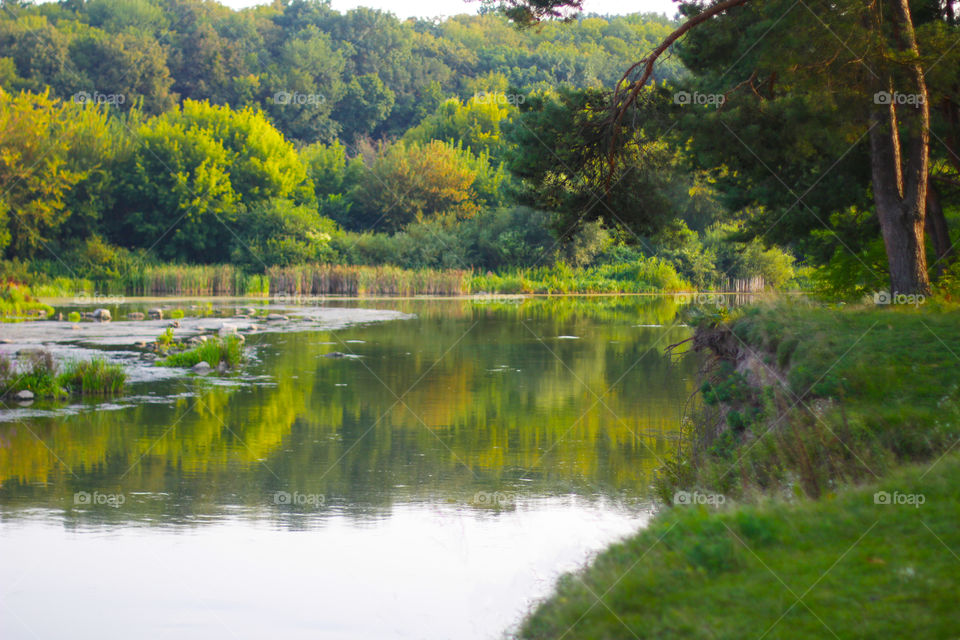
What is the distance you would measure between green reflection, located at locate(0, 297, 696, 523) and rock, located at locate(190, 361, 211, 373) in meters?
0.79

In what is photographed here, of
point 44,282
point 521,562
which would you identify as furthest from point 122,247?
point 521,562

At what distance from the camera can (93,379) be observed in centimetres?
1459

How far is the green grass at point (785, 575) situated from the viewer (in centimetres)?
437

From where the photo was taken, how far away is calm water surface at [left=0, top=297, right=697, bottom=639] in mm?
6449

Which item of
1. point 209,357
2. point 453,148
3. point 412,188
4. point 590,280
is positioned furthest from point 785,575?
point 453,148

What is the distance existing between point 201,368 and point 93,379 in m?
2.97

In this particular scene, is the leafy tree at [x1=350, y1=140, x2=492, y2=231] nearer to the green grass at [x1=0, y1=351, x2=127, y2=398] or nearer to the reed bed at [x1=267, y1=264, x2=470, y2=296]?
the reed bed at [x1=267, y1=264, x2=470, y2=296]

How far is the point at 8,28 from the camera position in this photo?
2434 inches

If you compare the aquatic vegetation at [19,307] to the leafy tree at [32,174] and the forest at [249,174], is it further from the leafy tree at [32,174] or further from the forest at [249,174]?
the leafy tree at [32,174]

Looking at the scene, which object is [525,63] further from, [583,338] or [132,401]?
[132,401]

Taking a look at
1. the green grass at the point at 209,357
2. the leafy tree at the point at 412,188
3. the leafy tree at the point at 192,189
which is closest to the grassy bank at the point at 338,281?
the leafy tree at the point at 192,189

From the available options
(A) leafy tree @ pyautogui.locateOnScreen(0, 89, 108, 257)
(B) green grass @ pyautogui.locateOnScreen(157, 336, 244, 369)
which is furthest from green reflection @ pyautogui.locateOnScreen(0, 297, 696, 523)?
(A) leafy tree @ pyautogui.locateOnScreen(0, 89, 108, 257)

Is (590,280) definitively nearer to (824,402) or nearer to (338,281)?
(338,281)

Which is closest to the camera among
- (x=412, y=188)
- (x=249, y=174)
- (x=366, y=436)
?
(x=366, y=436)
